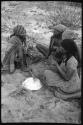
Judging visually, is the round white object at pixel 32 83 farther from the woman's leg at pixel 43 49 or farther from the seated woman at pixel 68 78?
the woman's leg at pixel 43 49

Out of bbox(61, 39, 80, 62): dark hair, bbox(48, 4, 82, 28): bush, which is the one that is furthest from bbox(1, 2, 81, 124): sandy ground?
bbox(48, 4, 82, 28): bush

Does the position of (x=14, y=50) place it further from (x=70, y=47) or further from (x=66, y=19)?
(x=66, y=19)

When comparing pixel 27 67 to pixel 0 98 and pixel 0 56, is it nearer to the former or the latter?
pixel 0 56

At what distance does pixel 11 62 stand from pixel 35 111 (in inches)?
47.6

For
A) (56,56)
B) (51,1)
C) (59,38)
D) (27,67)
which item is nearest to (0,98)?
(27,67)

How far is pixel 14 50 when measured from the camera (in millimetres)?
4332

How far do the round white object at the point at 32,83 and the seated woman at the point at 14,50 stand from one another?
402 mm

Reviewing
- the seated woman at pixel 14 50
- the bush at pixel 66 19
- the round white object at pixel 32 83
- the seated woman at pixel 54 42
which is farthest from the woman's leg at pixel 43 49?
the bush at pixel 66 19

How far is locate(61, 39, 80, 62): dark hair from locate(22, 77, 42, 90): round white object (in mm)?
754

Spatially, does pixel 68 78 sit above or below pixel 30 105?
above

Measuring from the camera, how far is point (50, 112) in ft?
11.4

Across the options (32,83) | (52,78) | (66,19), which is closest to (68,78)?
(52,78)

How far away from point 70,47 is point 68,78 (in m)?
0.50

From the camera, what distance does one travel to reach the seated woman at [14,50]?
14.0 feet
